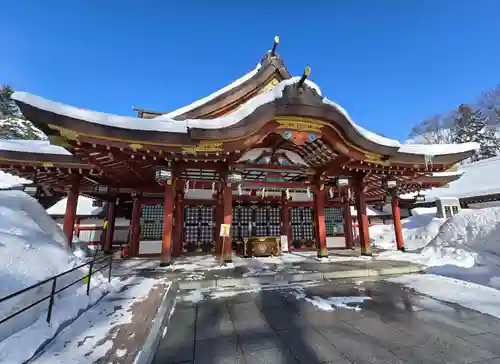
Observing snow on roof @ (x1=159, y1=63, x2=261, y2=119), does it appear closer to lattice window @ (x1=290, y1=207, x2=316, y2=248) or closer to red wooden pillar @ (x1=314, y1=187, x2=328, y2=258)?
red wooden pillar @ (x1=314, y1=187, x2=328, y2=258)

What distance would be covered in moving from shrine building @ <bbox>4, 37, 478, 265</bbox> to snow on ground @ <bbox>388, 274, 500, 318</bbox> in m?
3.70

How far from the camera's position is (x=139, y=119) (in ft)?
22.6

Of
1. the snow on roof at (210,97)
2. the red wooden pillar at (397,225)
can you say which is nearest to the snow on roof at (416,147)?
the red wooden pillar at (397,225)

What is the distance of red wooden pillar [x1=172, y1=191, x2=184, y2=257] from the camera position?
11.8 m

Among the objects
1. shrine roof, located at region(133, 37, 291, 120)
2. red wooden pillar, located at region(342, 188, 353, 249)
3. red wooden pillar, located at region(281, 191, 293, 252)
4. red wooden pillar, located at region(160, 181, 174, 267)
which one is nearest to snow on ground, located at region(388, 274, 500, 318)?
red wooden pillar, located at region(281, 191, 293, 252)

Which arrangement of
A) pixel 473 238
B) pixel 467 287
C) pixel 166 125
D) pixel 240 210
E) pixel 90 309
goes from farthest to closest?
1. pixel 240 210
2. pixel 473 238
3. pixel 166 125
4. pixel 467 287
5. pixel 90 309

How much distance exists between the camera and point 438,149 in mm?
9586

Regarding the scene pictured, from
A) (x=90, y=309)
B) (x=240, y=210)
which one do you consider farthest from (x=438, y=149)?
(x=90, y=309)

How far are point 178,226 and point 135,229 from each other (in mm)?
2175

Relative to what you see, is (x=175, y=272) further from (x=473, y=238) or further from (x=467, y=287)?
(x=473, y=238)

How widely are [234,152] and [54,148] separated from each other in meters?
7.12

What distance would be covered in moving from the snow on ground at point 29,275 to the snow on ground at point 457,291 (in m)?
7.43

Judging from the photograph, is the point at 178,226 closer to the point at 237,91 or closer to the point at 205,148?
the point at 205,148

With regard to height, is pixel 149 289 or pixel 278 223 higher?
pixel 278 223
